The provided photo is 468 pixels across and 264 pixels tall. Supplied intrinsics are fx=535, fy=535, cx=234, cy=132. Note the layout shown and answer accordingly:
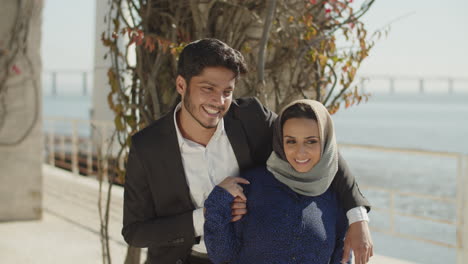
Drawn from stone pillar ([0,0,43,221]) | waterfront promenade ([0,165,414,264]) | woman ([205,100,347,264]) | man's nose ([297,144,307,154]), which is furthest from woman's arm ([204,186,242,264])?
stone pillar ([0,0,43,221])

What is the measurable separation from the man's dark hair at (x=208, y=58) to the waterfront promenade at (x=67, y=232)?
2297mm

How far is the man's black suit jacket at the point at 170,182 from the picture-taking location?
165 centimetres

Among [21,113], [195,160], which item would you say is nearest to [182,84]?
[195,160]

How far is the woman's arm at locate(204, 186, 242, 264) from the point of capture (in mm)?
1515

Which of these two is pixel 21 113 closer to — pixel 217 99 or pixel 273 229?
Answer: pixel 217 99

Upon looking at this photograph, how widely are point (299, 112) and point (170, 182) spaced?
47 centimetres

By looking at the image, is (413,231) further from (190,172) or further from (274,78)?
(190,172)

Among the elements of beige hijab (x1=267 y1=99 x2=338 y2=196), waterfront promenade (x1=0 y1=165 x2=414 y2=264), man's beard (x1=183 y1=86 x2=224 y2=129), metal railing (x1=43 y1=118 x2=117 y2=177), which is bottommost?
waterfront promenade (x1=0 y1=165 x2=414 y2=264)

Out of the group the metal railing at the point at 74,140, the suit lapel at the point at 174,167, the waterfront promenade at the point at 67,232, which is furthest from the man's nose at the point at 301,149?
the metal railing at the point at 74,140

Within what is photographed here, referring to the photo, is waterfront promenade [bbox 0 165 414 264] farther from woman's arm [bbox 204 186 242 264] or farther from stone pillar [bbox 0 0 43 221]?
woman's arm [bbox 204 186 242 264]

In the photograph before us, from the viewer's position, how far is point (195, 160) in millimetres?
1737

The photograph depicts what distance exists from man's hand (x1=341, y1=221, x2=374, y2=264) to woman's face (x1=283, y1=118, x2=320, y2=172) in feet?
0.74

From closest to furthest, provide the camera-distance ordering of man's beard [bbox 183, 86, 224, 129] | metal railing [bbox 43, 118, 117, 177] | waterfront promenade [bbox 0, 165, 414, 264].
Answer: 1. man's beard [bbox 183, 86, 224, 129]
2. waterfront promenade [bbox 0, 165, 414, 264]
3. metal railing [bbox 43, 118, 117, 177]

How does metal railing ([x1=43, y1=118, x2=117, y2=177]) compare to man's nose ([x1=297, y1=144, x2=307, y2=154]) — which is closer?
man's nose ([x1=297, y1=144, x2=307, y2=154])
